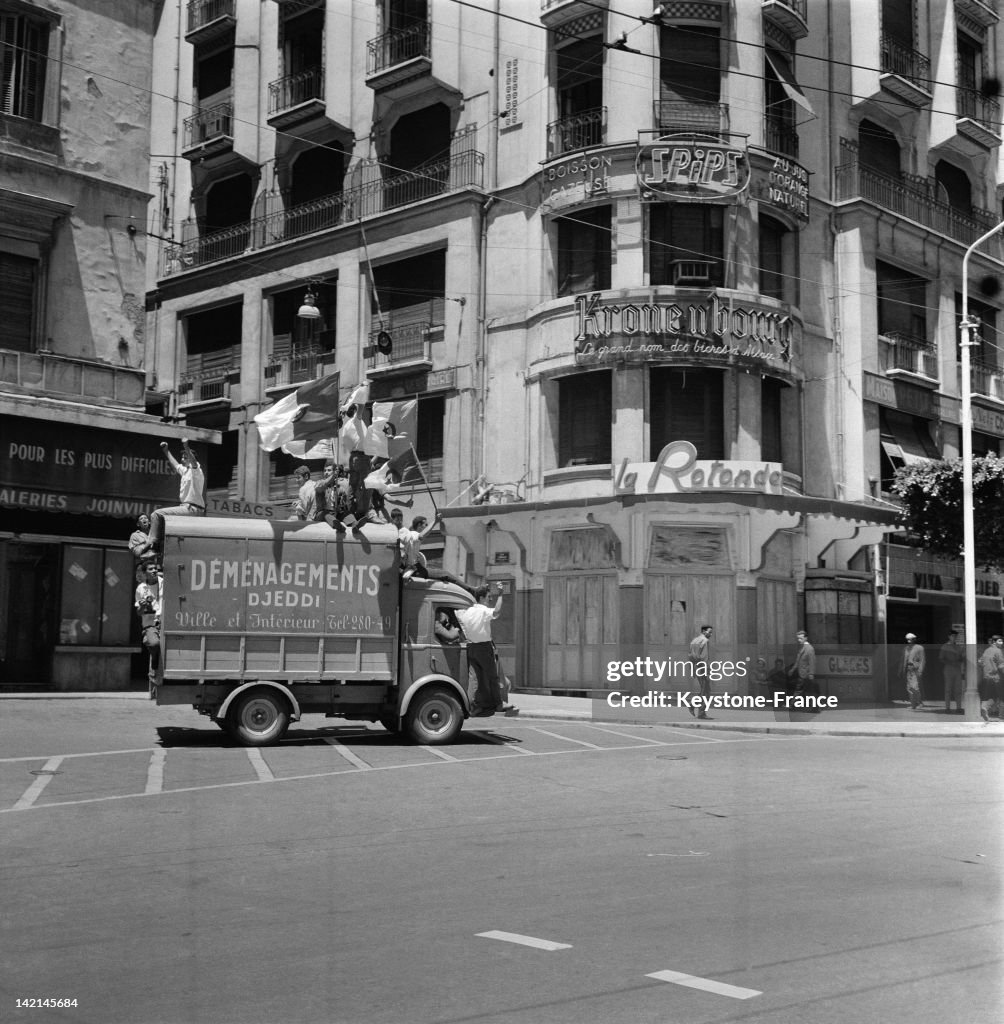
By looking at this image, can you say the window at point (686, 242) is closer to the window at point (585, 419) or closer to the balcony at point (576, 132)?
the balcony at point (576, 132)

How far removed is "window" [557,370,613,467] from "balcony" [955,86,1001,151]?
13821 mm

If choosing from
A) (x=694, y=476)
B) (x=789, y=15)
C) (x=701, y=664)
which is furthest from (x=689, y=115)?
(x=701, y=664)

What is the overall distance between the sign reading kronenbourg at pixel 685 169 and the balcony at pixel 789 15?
12.0ft

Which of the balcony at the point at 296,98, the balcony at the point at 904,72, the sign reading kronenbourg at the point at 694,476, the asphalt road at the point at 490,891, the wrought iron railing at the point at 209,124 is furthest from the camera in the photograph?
the wrought iron railing at the point at 209,124

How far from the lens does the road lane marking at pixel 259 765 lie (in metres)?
13.9

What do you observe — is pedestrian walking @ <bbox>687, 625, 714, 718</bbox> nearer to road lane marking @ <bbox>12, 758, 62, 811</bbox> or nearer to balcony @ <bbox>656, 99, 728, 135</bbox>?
balcony @ <bbox>656, 99, 728, 135</bbox>

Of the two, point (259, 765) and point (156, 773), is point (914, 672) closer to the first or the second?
point (259, 765)

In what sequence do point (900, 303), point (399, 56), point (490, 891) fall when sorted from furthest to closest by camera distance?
point (900, 303), point (399, 56), point (490, 891)

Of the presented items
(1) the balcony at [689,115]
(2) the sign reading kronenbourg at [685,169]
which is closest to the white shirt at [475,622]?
(2) the sign reading kronenbourg at [685,169]

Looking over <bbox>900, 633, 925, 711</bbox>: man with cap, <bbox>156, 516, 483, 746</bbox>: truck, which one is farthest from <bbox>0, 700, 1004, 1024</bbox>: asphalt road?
<bbox>900, 633, 925, 711</bbox>: man with cap

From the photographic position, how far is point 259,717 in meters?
16.8

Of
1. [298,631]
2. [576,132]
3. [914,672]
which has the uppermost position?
[576,132]

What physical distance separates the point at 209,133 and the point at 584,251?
14651 mm

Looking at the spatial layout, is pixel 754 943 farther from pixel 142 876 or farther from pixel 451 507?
pixel 451 507
